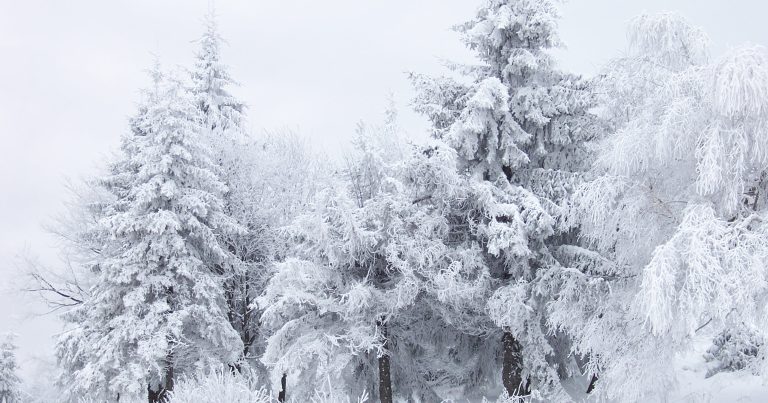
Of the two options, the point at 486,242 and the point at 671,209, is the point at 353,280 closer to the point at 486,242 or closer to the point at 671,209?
the point at 486,242

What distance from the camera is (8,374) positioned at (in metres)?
27.4

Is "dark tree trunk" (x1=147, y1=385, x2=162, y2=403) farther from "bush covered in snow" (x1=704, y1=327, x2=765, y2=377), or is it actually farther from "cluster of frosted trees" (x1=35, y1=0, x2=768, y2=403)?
"bush covered in snow" (x1=704, y1=327, x2=765, y2=377)

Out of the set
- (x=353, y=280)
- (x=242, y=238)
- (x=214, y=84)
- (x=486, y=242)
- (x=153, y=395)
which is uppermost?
(x=214, y=84)

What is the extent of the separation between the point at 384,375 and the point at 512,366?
3.05 metres

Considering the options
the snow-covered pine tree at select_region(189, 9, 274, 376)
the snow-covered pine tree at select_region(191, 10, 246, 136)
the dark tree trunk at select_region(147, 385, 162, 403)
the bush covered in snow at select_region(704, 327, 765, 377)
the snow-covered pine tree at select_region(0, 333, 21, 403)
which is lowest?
the bush covered in snow at select_region(704, 327, 765, 377)

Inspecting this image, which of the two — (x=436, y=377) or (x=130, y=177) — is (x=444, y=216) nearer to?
(x=436, y=377)

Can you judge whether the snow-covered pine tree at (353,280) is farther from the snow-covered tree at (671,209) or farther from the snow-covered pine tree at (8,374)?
the snow-covered pine tree at (8,374)

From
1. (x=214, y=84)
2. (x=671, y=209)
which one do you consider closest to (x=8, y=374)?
(x=214, y=84)

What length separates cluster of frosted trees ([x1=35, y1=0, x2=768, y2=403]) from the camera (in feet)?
28.1

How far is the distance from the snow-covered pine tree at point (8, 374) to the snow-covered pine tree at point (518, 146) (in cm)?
2529

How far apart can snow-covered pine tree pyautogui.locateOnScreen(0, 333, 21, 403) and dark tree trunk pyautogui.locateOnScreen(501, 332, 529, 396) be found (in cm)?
2504

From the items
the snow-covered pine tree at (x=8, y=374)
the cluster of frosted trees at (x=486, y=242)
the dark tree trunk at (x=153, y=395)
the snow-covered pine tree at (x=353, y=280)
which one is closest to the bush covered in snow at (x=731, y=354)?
the cluster of frosted trees at (x=486, y=242)

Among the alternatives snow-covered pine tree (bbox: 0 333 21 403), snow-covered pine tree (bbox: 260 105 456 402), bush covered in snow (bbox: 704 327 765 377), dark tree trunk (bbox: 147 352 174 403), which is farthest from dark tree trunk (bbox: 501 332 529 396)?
snow-covered pine tree (bbox: 0 333 21 403)

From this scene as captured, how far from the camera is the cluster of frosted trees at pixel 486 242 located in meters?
8.58
